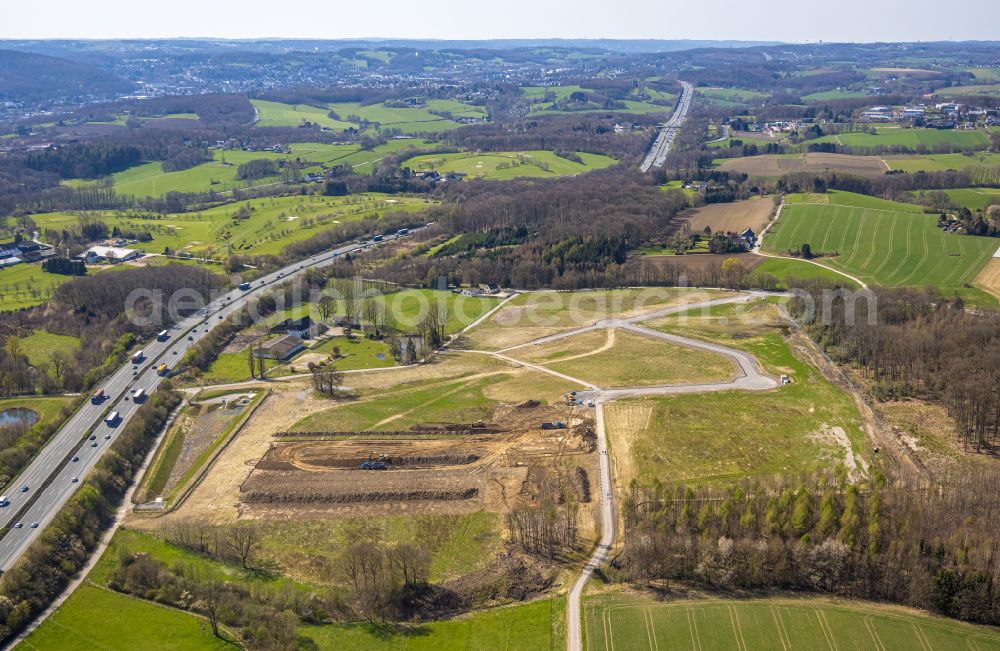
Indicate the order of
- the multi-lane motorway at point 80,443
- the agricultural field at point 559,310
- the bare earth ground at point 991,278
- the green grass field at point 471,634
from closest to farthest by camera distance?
the green grass field at point 471,634 → the multi-lane motorway at point 80,443 → the agricultural field at point 559,310 → the bare earth ground at point 991,278

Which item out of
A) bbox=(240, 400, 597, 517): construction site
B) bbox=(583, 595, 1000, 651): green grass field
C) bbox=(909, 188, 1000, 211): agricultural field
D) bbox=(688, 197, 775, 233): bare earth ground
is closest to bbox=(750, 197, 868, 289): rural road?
bbox=(688, 197, 775, 233): bare earth ground

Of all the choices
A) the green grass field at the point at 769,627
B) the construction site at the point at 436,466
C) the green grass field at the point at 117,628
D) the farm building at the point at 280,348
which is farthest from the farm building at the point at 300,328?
the green grass field at the point at 769,627

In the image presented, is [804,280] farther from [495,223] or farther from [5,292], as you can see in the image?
[5,292]

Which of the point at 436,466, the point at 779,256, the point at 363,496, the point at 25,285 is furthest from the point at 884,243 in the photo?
Answer: the point at 25,285

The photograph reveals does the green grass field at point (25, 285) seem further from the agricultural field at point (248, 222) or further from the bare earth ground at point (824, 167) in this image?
the bare earth ground at point (824, 167)

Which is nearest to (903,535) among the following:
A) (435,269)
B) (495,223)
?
(435,269)

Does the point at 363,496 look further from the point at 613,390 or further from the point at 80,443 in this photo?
the point at 613,390
